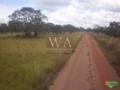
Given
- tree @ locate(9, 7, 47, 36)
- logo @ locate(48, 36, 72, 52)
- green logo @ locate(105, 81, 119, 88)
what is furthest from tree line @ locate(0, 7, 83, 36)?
green logo @ locate(105, 81, 119, 88)

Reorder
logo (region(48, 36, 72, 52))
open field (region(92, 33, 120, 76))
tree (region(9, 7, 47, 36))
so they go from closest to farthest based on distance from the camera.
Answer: open field (region(92, 33, 120, 76)) < logo (region(48, 36, 72, 52)) < tree (region(9, 7, 47, 36))

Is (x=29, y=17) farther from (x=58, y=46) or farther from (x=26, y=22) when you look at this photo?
(x=58, y=46)

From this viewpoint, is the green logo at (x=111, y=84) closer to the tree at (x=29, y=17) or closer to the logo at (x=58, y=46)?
the logo at (x=58, y=46)

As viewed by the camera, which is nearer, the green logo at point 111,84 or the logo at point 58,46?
the green logo at point 111,84

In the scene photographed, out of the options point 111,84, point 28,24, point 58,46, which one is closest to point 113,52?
point 58,46

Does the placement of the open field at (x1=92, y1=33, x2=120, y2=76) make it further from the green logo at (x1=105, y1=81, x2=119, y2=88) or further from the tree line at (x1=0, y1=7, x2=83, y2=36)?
the tree line at (x1=0, y1=7, x2=83, y2=36)

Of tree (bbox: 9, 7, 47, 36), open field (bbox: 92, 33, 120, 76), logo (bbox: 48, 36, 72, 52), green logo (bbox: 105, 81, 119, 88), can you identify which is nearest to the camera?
green logo (bbox: 105, 81, 119, 88)

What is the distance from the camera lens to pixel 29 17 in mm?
72938

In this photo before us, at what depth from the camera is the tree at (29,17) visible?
66.1 metres

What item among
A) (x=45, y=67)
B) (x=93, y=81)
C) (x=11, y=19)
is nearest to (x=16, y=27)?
(x=11, y=19)

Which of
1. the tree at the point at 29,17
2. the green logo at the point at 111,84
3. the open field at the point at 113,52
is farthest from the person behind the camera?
the tree at the point at 29,17

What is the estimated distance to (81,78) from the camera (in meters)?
16.4

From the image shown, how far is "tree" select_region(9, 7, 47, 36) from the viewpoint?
217 ft

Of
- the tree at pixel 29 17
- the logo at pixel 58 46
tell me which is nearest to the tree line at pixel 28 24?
the tree at pixel 29 17
